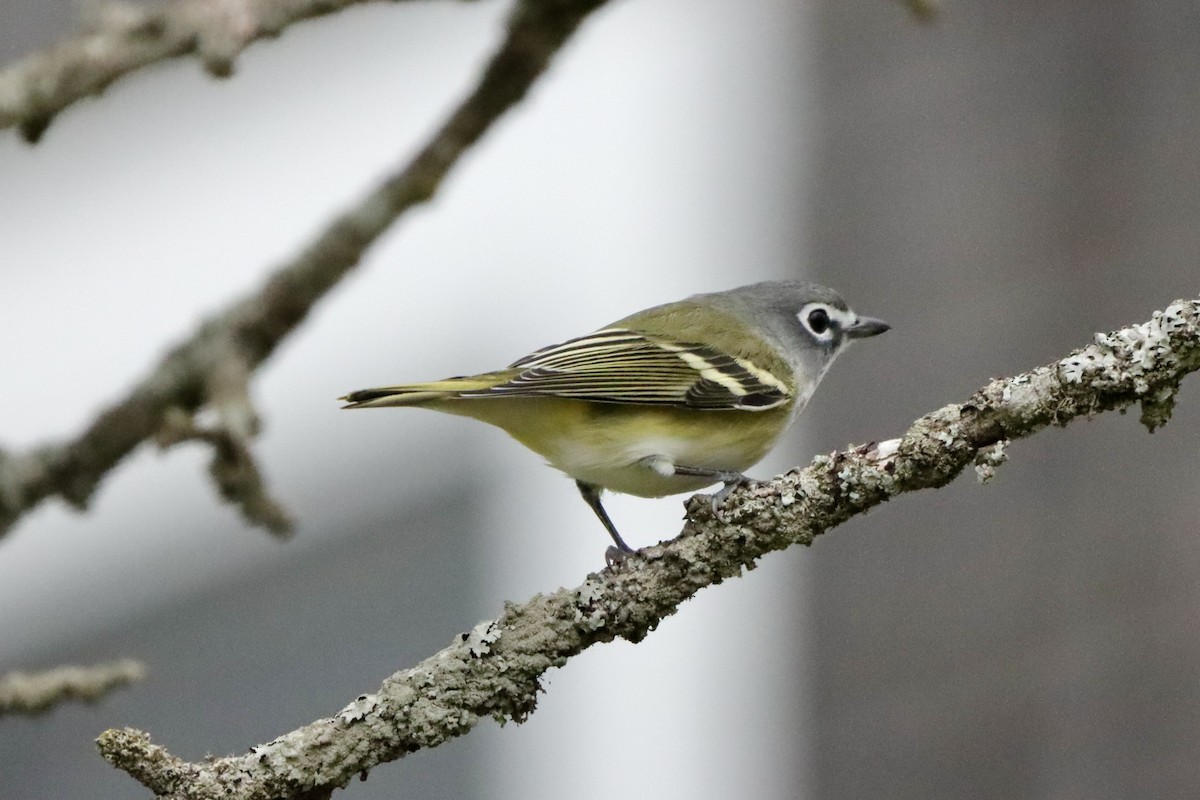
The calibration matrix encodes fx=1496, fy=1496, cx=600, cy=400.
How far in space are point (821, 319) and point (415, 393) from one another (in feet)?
5.09

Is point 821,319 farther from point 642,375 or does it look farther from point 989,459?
point 989,459

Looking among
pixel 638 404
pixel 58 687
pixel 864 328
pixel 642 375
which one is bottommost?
pixel 58 687

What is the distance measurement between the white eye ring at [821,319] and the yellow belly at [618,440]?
2.63 ft

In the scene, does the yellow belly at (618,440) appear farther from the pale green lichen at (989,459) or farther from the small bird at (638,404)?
the pale green lichen at (989,459)

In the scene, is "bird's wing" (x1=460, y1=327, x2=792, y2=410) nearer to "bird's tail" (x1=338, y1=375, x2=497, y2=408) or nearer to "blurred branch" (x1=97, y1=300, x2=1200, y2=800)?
"bird's tail" (x1=338, y1=375, x2=497, y2=408)

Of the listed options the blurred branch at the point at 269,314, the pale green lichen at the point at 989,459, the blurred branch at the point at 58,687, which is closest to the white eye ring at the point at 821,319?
the blurred branch at the point at 269,314

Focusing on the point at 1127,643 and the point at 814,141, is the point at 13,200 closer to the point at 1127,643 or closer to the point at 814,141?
the point at 814,141

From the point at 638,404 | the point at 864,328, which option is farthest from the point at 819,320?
the point at 638,404

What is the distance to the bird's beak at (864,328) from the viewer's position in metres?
4.15

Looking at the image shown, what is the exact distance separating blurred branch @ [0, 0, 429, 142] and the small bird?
800 millimetres

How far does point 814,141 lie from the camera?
775cm

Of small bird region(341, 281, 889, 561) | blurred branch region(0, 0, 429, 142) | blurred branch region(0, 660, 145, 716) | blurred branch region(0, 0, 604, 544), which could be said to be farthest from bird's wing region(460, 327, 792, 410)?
blurred branch region(0, 660, 145, 716)

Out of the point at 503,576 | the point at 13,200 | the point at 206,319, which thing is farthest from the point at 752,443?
the point at 13,200

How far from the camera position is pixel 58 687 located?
227 centimetres
